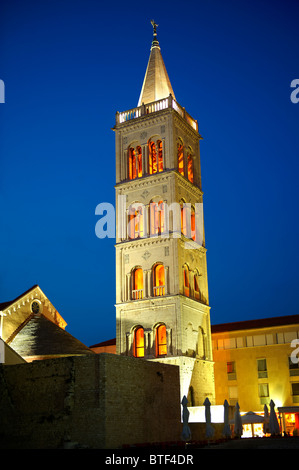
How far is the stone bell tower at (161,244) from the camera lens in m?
49.1

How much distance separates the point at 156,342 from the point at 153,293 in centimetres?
410

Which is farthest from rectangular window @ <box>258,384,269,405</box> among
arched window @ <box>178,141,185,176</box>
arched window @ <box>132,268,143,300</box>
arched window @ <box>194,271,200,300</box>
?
arched window @ <box>178,141,185,176</box>

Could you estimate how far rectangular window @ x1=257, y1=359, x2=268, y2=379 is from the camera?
57250 millimetres

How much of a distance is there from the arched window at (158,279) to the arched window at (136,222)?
345 cm

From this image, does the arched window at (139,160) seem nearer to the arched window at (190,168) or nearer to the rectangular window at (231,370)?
the arched window at (190,168)

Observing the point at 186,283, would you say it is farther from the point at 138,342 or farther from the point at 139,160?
the point at 139,160

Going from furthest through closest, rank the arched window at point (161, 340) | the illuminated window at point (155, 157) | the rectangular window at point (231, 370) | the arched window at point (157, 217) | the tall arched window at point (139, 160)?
the rectangular window at point (231, 370) < the tall arched window at point (139, 160) < the illuminated window at point (155, 157) < the arched window at point (157, 217) < the arched window at point (161, 340)

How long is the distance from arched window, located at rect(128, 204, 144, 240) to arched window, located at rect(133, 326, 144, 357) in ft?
26.7

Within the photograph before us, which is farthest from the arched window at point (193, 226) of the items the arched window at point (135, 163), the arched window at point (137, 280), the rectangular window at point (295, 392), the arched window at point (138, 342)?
the rectangular window at point (295, 392)

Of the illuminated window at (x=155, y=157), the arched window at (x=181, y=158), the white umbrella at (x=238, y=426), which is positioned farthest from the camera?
the arched window at (x=181, y=158)

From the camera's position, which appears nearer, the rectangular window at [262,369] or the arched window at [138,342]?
the arched window at [138,342]

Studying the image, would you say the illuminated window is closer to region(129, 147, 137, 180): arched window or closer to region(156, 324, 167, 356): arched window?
region(129, 147, 137, 180): arched window

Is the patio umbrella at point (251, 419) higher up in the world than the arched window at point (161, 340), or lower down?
lower down

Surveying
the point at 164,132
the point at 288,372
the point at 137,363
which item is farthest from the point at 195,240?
the point at 137,363
